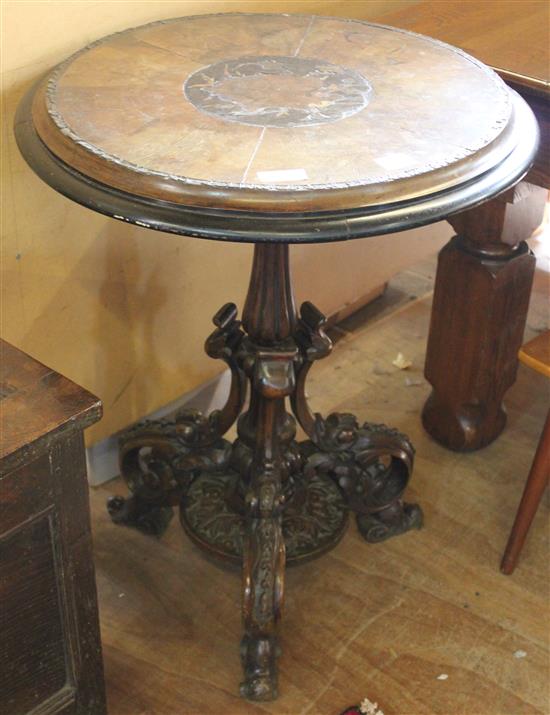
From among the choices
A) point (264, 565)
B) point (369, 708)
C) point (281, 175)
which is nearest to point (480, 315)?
point (264, 565)

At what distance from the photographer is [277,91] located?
161 cm

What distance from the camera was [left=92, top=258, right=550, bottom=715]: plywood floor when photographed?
188 centimetres

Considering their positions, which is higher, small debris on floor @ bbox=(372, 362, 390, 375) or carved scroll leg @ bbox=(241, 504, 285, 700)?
carved scroll leg @ bbox=(241, 504, 285, 700)

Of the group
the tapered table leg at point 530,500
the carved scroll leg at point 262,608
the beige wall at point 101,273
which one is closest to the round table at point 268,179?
the carved scroll leg at point 262,608

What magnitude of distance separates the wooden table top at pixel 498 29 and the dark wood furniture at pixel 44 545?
39.9 inches

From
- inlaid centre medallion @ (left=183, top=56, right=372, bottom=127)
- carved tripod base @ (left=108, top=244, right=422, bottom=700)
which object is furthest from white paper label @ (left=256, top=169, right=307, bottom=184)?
carved tripod base @ (left=108, top=244, right=422, bottom=700)

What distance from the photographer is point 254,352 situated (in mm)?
1848

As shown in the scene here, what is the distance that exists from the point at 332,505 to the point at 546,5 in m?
1.19

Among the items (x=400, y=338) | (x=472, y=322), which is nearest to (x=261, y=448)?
(x=472, y=322)

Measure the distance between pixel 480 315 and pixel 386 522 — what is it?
50 cm

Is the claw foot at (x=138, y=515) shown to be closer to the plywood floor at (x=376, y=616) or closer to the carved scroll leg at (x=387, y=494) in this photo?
the plywood floor at (x=376, y=616)

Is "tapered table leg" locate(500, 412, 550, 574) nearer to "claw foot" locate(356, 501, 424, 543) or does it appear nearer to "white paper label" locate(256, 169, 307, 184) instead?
"claw foot" locate(356, 501, 424, 543)

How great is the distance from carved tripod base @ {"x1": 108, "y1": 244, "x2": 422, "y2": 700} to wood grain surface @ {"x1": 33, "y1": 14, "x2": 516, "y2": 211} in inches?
12.3

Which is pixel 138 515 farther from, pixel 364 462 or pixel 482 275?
pixel 482 275
